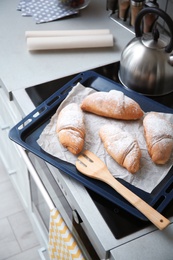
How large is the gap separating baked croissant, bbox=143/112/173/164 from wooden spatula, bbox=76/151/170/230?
116 mm

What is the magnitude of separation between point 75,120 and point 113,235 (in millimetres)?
301

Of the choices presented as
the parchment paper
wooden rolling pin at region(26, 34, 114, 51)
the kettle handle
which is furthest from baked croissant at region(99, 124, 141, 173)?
wooden rolling pin at region(26, 34, 114, 51)

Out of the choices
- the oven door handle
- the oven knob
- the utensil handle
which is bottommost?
the oven door handle

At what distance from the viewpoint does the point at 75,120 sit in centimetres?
97

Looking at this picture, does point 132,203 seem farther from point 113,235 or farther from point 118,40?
point 118,40

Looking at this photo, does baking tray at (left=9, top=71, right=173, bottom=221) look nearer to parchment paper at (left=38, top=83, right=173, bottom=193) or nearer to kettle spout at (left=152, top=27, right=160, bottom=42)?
parchment paper at (left=38, top=83, right=173, bottom=193)

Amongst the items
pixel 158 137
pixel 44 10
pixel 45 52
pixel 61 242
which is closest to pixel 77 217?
pixel 61 242

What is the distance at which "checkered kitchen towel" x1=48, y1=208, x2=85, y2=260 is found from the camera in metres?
0.95

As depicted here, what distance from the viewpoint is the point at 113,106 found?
3.31 ft

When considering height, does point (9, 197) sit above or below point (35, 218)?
below

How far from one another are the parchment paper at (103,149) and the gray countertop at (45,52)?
17 centimetres

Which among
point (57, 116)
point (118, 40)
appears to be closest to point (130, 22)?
point (118, 40)

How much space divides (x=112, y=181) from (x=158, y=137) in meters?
0.16

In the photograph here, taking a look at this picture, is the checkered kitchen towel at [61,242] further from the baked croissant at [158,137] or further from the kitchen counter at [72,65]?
the baked croissant at [158,137]
